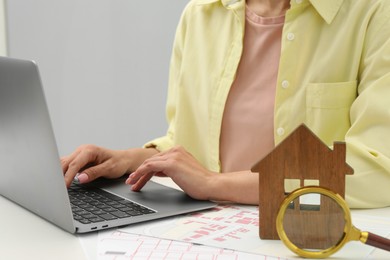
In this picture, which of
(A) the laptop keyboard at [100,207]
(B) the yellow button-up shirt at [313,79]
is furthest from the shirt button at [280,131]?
(A) the laptop keyboard at [100,207]

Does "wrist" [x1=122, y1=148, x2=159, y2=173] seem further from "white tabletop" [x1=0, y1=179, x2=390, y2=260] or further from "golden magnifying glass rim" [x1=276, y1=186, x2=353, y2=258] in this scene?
"golden magnifying glass rim" [x1=276, y1=186, x2=353, y2=258]

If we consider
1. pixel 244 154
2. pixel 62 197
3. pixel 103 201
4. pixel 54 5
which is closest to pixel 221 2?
pixel 244 154

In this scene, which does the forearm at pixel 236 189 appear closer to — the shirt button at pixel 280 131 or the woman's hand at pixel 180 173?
the woman's hand at pixel 180 173

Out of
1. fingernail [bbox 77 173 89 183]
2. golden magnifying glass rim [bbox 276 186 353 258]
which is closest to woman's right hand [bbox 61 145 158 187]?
fingernail [bbox 77 173 89 183]

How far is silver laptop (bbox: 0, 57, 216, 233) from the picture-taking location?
0.72m

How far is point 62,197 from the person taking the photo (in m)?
0.75

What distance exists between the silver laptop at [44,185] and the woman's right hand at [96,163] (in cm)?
3

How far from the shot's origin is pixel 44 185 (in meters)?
0.79

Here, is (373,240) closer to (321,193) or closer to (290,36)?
(321,193)

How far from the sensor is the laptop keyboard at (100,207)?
83cm

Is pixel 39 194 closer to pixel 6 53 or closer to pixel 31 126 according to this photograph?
pixel 31 126

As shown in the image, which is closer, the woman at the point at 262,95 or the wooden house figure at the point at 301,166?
the wooden house figure at the point at 301,166

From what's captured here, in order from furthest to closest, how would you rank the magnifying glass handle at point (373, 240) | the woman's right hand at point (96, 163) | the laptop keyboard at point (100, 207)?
the woman's right hand at point (96, 163) < the laptop keyboard at point (100, 207) < the magnifying glass handle at point (373, 240)

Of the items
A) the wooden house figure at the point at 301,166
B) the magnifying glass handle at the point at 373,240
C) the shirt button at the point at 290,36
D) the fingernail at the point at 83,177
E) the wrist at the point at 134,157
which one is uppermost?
the shirt button at the point at 290,36
